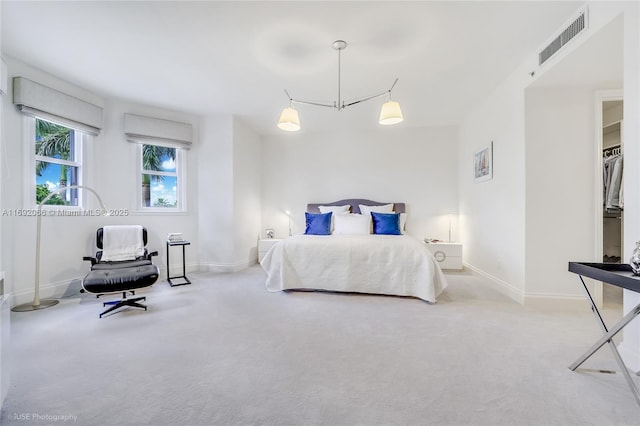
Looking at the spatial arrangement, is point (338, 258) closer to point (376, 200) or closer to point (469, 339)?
point (469, 339)

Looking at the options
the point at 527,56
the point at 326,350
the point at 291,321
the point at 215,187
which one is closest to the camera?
the point at 326,350

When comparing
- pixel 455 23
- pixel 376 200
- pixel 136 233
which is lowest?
pixel 136 233

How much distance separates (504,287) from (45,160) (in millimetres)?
5654

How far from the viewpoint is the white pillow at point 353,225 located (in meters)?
4.46

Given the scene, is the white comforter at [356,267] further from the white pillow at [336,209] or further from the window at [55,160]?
the window at [55,160]

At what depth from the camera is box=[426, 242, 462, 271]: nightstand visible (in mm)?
4516

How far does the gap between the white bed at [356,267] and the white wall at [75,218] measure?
78.9 inches

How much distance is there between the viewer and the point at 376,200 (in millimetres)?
5305

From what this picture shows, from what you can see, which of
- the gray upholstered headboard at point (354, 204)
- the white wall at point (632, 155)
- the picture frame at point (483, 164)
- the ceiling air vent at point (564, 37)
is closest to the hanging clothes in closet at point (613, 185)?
the picture frame at point (483, 164)

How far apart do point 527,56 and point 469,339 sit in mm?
2792

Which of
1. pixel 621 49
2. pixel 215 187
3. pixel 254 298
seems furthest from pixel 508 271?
pixel 215 187

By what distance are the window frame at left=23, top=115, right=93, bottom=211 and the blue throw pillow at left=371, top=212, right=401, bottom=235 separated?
4189 millimetres

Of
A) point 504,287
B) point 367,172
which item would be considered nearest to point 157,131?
point 367,172

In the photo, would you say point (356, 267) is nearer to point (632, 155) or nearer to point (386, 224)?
point (386, 224)
